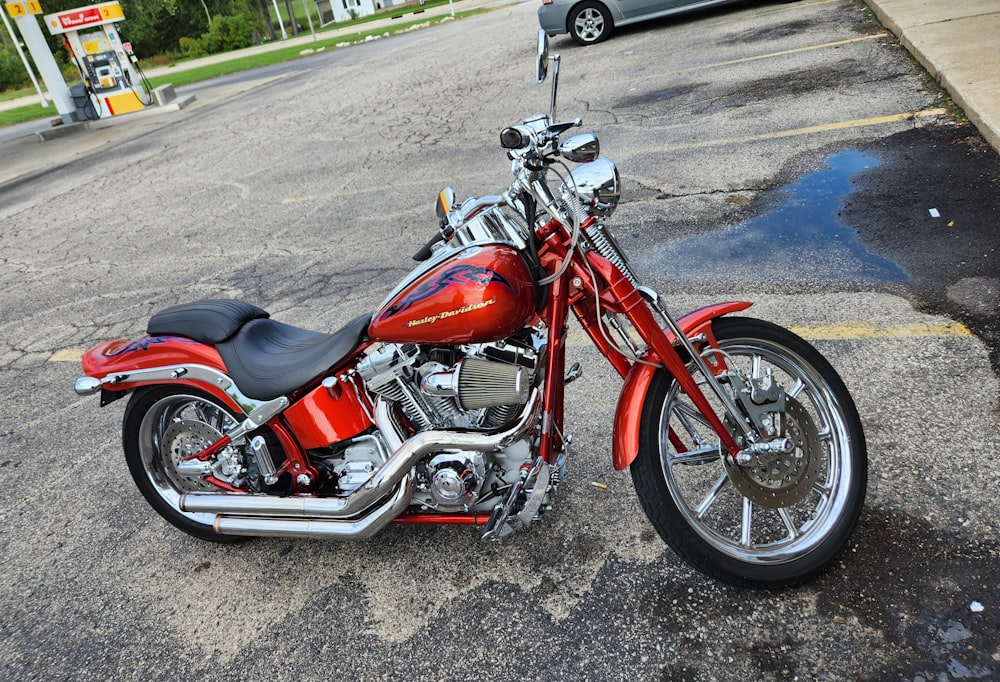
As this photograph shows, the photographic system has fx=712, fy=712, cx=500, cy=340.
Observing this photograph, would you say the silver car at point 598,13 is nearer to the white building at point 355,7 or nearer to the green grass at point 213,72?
the green grass at point 213,72

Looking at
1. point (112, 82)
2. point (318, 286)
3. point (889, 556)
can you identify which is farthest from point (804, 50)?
point (112, 82)

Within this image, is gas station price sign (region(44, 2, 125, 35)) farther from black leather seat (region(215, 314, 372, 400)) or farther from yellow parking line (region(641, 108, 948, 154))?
black leather seat (region(215, 314, 372, 400))

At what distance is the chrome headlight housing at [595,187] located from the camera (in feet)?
7.35

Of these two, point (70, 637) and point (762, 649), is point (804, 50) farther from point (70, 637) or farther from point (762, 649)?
point (70, 637)

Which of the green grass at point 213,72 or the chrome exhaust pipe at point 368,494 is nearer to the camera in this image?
the chrome exhaust pipe at point 368,494

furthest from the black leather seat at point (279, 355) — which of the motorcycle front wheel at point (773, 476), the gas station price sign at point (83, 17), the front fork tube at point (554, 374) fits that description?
the gas station price sign at point (83, 17)

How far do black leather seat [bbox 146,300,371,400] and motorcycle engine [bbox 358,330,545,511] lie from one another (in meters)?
0.15

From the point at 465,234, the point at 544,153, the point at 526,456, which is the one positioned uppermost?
the point at 544,153

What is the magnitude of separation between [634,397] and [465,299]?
66 centimetres

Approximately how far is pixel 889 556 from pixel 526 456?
129cm

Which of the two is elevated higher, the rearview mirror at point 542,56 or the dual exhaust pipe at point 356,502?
the rearview mirror at point 542,56

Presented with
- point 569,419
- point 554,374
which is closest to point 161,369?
point 554,374

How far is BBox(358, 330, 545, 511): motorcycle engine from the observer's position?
242 centimetres

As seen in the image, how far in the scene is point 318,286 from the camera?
18.3 ft
